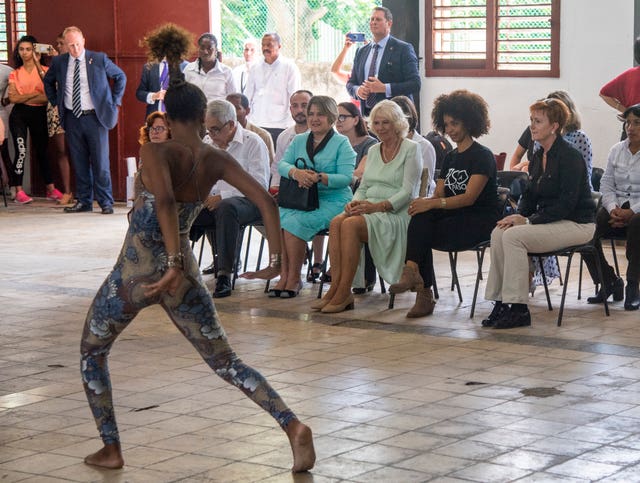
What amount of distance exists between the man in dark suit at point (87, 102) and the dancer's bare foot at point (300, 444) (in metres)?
10.4

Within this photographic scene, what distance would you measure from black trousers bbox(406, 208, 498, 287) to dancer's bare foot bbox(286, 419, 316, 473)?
3562 mm

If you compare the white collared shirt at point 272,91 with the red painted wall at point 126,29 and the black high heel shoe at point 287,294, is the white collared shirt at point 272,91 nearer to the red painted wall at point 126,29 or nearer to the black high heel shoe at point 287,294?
the red painted wall at point 126,29

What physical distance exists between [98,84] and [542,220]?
793 centimetres

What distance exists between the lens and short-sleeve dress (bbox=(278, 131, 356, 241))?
9250 millimetres

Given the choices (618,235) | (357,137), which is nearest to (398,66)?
(357,137)

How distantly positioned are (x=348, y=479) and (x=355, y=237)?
3.79 m

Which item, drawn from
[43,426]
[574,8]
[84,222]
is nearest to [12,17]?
[84,222]

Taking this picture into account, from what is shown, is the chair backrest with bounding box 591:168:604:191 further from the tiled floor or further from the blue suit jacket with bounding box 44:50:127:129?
the blue suit jacket with bounding box 44:50:127:129

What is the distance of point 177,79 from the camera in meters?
5.14

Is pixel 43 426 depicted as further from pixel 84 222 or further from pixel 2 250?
pixel 84 222

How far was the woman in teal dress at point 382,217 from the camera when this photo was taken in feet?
28.5

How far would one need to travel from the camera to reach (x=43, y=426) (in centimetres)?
588

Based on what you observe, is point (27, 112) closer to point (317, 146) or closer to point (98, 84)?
point (98, 84)

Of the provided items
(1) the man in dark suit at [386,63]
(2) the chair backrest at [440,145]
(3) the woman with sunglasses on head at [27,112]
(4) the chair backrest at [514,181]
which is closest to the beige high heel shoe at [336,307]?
(4) the chair backrest at [514,181]
